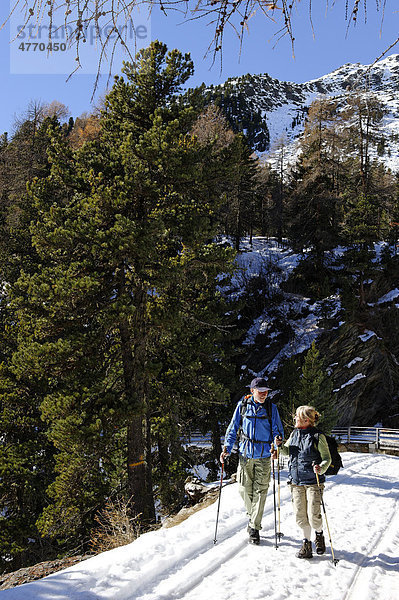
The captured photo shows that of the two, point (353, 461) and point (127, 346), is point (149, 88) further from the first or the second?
point (353, 461)

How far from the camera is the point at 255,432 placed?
4.60 metres

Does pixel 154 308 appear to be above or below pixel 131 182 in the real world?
below

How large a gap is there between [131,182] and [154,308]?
3179 mm

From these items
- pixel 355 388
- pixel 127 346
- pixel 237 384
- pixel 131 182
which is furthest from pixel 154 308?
pixel 355 388

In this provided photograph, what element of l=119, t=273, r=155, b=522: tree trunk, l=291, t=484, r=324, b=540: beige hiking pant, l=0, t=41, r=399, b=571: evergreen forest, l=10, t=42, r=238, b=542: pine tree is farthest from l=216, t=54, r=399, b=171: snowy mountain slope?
l=291, t=484, r=324, b=540: beige hiking pant

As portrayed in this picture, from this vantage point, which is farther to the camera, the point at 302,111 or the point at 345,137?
the point at 302,111

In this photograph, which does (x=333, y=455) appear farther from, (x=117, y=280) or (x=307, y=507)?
(x=117, y=280)

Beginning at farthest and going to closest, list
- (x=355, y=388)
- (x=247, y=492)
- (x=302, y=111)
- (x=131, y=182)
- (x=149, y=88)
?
(x=302, y=111) → (x=355, y=388) → (x=149, y=88) → (x=131, y=182) → (x=247, y=492)

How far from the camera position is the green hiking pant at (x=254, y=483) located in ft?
14.9

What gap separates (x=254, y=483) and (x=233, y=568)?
3.10 ft

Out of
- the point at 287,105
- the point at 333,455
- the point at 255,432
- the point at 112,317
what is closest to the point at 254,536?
the point at 255,432

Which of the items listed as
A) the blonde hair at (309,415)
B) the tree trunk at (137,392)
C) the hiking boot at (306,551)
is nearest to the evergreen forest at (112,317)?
the tree trunk at (137,392)

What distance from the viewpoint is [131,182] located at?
377 inches

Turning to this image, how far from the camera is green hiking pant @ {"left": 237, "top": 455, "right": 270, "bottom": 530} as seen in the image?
454 cm
